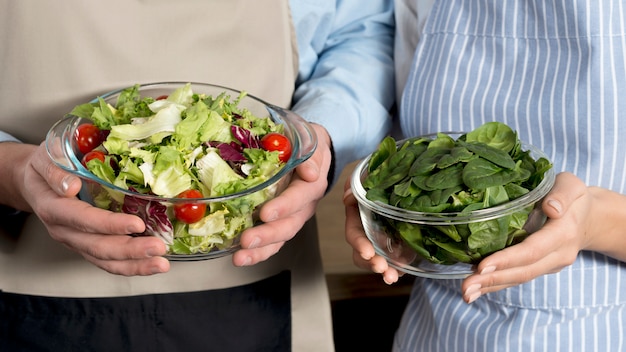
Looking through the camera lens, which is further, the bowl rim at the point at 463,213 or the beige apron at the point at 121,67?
the beige apron at the point at 121,67

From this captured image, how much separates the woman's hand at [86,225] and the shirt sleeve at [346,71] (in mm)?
359

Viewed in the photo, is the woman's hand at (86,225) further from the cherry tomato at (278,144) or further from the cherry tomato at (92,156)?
the cherry tomato at (278,144)

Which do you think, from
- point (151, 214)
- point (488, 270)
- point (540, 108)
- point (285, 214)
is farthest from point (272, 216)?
point (540, 108)

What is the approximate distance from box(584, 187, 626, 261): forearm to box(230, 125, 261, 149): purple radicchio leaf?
379mm

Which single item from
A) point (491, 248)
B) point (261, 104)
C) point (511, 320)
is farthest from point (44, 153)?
point (511, 320)

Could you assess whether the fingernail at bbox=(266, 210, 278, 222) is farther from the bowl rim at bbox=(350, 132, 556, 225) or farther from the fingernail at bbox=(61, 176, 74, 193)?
the fingernail at bbox=(61, 176, 74, 193)

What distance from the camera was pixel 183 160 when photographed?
814 mm

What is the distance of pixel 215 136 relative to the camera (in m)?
0.84

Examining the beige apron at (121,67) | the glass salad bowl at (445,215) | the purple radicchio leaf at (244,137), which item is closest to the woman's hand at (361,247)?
the glass salad bowl at (445,215)

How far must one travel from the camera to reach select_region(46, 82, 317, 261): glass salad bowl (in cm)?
77

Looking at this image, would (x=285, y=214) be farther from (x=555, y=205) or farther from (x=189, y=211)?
(x=555, y=205)

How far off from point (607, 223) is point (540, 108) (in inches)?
6.4

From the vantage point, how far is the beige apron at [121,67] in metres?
0.95

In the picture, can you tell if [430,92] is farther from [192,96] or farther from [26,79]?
[26,79]
